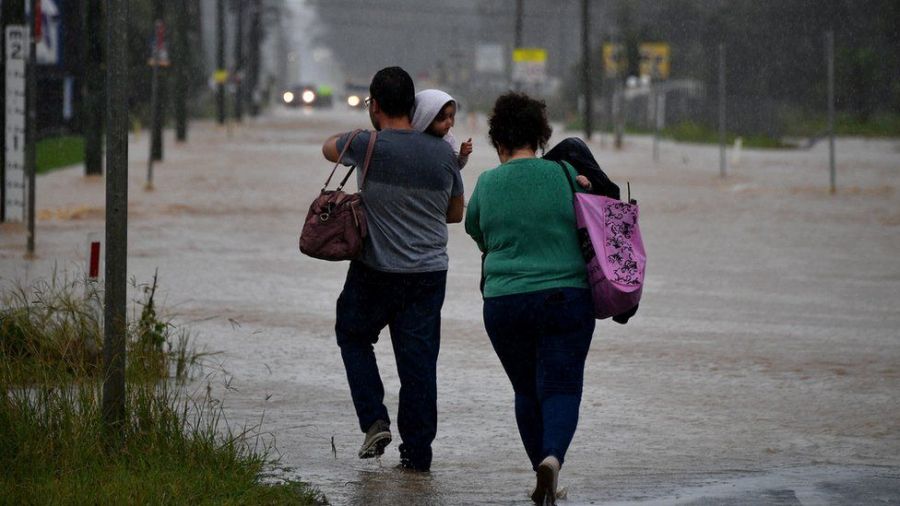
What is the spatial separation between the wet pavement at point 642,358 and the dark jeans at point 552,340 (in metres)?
0.37

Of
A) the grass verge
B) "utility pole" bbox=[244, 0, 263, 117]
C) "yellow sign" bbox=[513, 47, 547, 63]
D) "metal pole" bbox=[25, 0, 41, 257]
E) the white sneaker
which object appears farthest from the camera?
"utility pole" bbox=[244, 0, 263, 117]

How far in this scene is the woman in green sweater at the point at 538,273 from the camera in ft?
20.0

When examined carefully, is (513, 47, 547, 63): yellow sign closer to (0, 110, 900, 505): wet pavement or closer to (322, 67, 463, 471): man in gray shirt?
(0, 110, 900, 505): wet pavement

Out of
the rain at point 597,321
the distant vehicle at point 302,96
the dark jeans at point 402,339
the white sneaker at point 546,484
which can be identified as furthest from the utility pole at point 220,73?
the white sneaker at point 546,484

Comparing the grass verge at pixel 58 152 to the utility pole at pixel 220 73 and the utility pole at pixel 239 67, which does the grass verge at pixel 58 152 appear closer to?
the utility pole at pixel 220 73

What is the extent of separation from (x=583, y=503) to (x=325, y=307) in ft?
21.7

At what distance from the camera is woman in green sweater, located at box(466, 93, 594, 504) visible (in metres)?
6.09

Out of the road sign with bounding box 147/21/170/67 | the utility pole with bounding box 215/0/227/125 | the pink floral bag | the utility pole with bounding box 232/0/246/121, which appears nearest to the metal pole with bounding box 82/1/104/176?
the road sign with bounding box 147/21/170/67

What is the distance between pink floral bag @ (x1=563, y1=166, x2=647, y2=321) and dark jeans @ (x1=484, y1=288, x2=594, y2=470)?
0.11 m

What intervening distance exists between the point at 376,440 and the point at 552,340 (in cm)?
101

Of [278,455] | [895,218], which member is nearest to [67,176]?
[895,218]

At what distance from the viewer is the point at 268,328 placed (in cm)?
1134

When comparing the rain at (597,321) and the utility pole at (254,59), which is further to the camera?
the utility pole at (254,59)

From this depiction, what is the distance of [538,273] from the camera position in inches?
240
